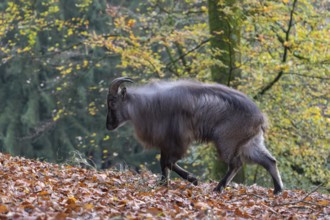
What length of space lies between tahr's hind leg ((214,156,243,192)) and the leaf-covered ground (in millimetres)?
152

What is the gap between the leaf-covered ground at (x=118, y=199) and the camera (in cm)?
A: 634

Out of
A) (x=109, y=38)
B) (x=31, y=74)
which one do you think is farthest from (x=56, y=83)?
(x=31, y=74)

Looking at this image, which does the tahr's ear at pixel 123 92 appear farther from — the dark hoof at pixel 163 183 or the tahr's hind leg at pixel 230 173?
the tahr's hind leg at pixel 230 173

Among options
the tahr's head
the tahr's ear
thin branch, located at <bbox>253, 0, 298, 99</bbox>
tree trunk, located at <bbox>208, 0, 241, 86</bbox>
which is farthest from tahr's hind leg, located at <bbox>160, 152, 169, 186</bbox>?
thin branch, located at <bbox>253, 0, 298, 99</bbox>

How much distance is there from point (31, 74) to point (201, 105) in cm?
1856

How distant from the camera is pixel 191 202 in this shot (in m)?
7.88

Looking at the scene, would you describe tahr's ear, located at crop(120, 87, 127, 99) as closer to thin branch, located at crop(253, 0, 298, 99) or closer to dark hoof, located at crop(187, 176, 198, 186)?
dark hoof, located at crop(187, 176, 198, 186)

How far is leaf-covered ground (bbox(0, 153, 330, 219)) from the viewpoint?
20.8 feet

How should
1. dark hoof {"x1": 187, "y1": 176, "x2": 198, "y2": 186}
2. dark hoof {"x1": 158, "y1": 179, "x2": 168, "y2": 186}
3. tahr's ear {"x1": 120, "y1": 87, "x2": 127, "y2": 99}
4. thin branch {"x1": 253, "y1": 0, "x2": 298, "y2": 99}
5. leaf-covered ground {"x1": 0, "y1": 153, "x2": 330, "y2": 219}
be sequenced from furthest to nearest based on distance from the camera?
thin branch {"x1": 253, "y1": 0, "x2": 298, "y2": 99} → tahr's ear {"x1": 120, "y1": 87, "x2": 127, "y2": 99} → dark hoof {"x1": 187, "y1": 176, "x2": 198, "y2": 186} → dark hoof {"x1": 158, "y1": 179, "x2": 168, "y2": 186} → leaf-covered ground {"x1": 0, "y1": 153, "x2": 330, "y2": 219}

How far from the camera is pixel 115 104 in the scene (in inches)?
430

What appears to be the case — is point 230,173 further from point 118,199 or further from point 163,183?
point 118,199

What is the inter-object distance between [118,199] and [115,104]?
3571mm

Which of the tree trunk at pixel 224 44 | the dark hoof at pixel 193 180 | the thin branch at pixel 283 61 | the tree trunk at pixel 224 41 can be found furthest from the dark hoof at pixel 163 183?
the thin branch at pixel 283 61

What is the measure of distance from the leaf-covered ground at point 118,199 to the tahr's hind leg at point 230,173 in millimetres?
152
